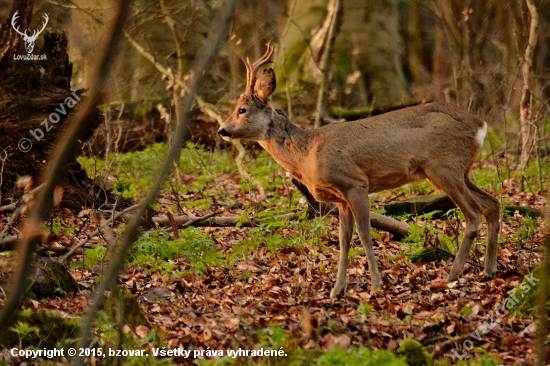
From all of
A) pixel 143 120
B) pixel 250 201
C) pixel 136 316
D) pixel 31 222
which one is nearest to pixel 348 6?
pixel 143 120

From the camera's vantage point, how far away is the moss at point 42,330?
4.87m

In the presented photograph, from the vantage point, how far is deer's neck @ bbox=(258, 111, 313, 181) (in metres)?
7.32

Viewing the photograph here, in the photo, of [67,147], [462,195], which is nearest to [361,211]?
[462,195]

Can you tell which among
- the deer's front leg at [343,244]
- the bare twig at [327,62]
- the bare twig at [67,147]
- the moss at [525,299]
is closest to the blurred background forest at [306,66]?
the bare twig at [327,62]

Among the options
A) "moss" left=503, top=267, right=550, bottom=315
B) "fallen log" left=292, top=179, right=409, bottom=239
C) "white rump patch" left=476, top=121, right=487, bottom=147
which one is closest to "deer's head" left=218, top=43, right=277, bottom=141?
"fallen log" left=292, top=179, right=409, bottom=239

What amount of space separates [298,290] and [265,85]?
2.30 metres

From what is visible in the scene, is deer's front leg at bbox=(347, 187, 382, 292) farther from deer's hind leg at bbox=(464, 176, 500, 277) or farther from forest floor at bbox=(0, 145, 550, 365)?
deer's hind leg at bbox=(464, 176, 500, 277)

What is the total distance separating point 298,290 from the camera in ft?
21.5

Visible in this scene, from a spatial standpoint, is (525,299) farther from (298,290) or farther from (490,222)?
(298,290)

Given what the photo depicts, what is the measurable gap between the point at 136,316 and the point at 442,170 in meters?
3.62

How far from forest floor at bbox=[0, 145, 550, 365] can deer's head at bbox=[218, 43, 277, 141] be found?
1129 mm

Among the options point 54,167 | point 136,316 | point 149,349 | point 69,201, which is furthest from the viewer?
point 69,201

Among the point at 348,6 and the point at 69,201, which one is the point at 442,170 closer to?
the point at 69,201

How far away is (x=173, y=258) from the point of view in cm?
729
